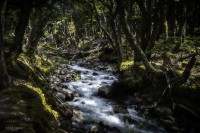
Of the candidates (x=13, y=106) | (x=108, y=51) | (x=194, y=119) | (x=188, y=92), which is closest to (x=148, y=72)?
(x=188, y=92)

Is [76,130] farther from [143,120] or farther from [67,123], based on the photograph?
[143,120]

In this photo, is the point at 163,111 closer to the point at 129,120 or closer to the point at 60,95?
the point at 129,120

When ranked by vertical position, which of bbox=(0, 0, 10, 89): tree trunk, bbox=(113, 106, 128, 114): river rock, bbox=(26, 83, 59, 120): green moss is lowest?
bbox=(113, 106, 128, 114): river rock

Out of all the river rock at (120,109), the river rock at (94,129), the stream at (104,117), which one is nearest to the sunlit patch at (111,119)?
the stream at (104,117)

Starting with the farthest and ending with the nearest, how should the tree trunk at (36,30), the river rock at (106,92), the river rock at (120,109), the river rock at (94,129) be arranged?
the tree trunk at (36,30), the river rock at (106,92), the river rock at (120,109), the river rock at (94,129)

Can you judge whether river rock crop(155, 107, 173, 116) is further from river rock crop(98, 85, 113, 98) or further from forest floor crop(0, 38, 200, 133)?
river rock crop(98, 85, 113, 98)

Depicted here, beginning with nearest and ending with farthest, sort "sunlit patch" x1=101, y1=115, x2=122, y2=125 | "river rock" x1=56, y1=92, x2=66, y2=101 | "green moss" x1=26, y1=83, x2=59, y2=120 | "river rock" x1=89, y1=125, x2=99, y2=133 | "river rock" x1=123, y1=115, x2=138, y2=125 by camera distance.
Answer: "green moss" x1=26, y1=83, x2=59, y2=120
"river rock" x1=89, y1=125, x2=99, y2=133
"sunlit patch" x1=101, y1=115, x2=122, y2=125
"river rock" x1=123, y1=115, x2=138, y2=125
"river rock" x1=56, y1=92, x2=66, y2=101

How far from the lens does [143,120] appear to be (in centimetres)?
1157

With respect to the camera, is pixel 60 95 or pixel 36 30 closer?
pixel 60 95

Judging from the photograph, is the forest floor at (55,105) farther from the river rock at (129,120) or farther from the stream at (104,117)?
the river rock at (129,120)

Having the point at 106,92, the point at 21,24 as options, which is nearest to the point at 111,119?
the point at 106,92

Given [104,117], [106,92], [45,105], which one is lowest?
[104,117]

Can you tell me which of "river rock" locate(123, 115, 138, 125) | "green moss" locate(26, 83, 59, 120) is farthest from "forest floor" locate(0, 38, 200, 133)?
"river rock" locate(123, 115, 138, 125)

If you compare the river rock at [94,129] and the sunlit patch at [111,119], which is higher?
the river rock at [94,129]
